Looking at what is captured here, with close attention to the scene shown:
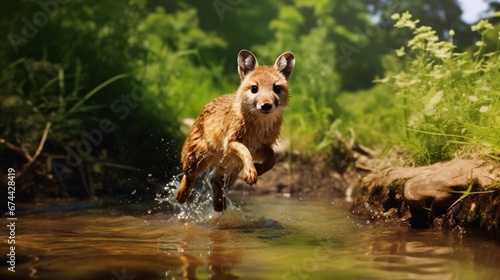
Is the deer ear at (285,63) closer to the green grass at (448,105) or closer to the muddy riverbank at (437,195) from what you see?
the green grass at (448,105)

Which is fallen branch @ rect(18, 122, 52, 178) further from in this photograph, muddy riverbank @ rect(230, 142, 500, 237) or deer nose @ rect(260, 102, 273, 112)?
muddy riverbank @ rect(230, 142, 500, 237)

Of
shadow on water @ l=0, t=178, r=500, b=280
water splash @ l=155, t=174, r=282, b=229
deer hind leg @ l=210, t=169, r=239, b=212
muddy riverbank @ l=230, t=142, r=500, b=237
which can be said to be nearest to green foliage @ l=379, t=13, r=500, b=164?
muddy riverbank @ l=230, t=142, r=500, b=237

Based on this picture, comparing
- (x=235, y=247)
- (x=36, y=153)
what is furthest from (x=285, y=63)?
(x=36, y=153)

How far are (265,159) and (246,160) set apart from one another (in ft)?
2.15

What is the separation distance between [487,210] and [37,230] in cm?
388

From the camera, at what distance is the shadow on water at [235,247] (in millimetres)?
3652

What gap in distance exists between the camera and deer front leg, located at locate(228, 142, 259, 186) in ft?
16.9

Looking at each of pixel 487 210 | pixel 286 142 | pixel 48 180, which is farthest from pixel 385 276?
pixel 286 142

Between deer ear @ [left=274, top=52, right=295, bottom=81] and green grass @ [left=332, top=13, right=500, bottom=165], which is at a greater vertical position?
deer ear @ [left=274, top=52, right=295, bottom=81]

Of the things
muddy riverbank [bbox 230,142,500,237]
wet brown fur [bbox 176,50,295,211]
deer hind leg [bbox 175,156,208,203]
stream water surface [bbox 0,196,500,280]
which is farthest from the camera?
deer hind leg [bbox 175,156,208,203]

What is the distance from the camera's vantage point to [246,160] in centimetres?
539

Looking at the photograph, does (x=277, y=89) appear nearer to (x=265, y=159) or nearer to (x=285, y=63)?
(x=285, y=63)

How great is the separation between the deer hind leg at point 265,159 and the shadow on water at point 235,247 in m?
0.53

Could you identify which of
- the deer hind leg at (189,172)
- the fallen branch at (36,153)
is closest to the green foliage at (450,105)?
the deer hind leg at (189,172)
